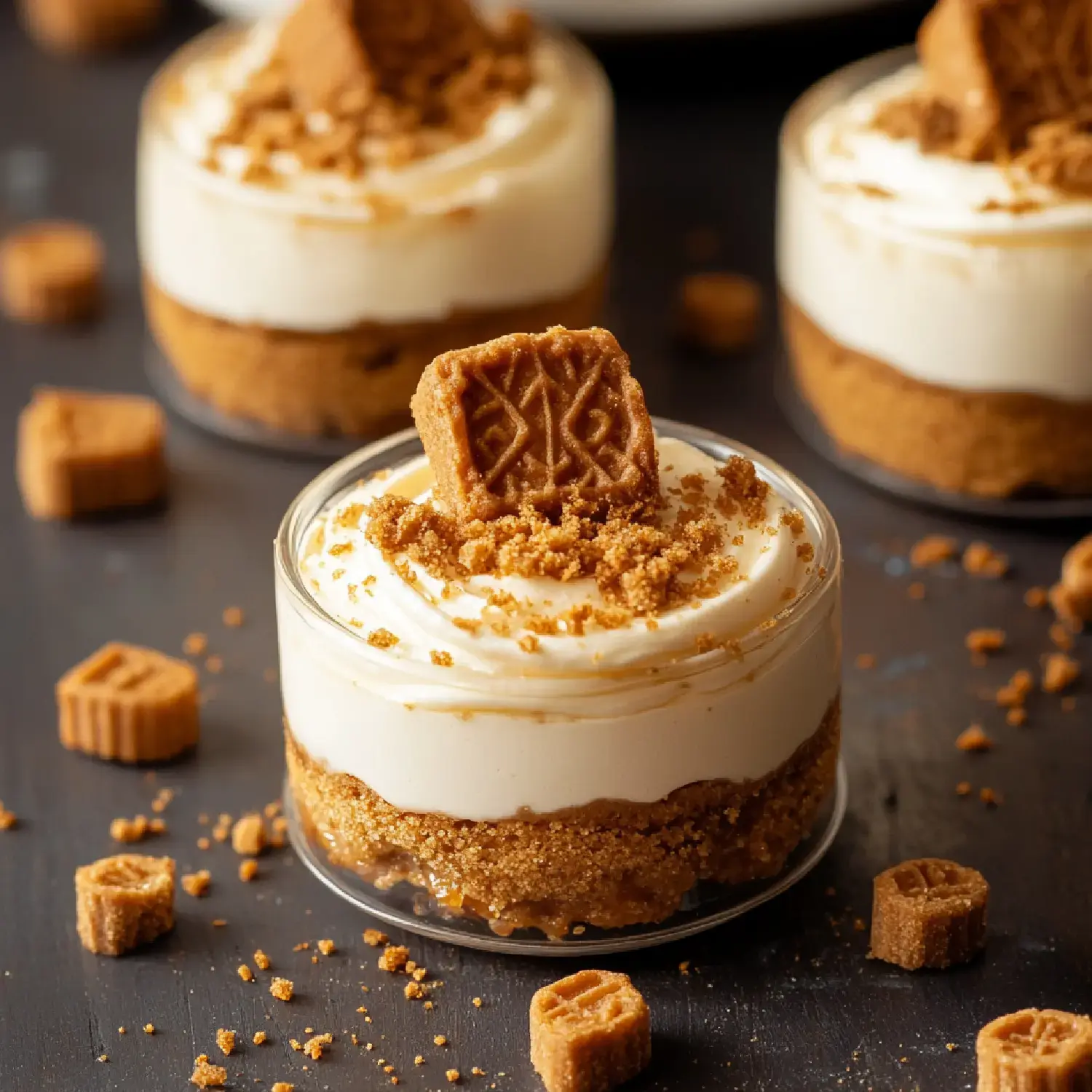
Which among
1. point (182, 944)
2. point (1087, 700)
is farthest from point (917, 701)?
point (182, 944)

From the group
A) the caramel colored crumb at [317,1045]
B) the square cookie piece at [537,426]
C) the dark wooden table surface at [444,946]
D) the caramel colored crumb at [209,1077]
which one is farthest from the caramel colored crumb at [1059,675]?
the caramel colored crumb at [209,1077]

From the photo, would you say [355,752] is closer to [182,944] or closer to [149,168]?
[182,944]

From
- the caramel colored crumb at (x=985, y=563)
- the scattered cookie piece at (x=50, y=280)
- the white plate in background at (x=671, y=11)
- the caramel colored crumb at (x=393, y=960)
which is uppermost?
the white plate in background at (x=671, y=11)

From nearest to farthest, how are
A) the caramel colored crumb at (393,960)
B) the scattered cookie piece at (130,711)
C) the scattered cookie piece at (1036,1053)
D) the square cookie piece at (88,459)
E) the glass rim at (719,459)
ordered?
the scattered cookie piece at (1036,1053)
the glass rim at (719,459)
the caramel colored crumb at (393,960)
the scattered cookie piece at (130,711)
the square cookie piece at (88,459)

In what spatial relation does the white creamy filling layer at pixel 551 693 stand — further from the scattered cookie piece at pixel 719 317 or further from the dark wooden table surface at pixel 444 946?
the scattered cookie piece at pixel 719 317

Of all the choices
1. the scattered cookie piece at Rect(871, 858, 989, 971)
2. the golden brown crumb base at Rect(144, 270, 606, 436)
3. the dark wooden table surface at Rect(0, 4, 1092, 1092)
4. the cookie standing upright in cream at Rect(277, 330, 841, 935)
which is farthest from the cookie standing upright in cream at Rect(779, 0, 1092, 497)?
the scattered cookie piece at Rect(871, 858, 989, 971)

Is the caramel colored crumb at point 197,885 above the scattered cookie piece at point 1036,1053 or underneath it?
underneath

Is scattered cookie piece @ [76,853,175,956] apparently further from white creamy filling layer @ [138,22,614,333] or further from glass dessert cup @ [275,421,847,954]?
white creamy filling layer @ [138,22,614,333]
